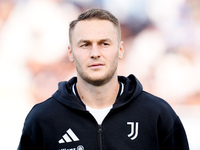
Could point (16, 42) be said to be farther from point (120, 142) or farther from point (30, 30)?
point (120, 142)

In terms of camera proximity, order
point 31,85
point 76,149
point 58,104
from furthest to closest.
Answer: point 31,85
point 58,104
point 76,149

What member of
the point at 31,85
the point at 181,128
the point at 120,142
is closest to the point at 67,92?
the point at 120,142

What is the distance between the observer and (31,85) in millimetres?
3695

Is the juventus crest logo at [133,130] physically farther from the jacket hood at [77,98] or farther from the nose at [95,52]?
the nose at [95,52]

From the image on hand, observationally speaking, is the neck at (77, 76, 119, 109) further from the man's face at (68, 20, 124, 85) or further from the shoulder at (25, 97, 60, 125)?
the shoulder at (25, 97, 60, 125)

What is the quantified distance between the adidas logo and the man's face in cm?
27

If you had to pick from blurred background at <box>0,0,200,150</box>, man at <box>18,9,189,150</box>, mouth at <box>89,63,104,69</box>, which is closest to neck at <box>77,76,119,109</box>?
man at <box>18,9,189,150</box>

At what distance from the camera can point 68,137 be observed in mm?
1448

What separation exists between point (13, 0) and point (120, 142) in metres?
3.01

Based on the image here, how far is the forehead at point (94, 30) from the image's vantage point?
1.48m

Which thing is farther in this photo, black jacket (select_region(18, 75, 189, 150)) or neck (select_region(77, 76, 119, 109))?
neck (select_region(77, 76, 119, 109))

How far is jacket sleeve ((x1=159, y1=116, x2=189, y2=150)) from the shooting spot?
149 centimetres

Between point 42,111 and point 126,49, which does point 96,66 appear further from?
point 126,49

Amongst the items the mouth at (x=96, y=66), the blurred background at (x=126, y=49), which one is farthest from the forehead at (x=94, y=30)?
the blurred background at (x=126, y=49)
